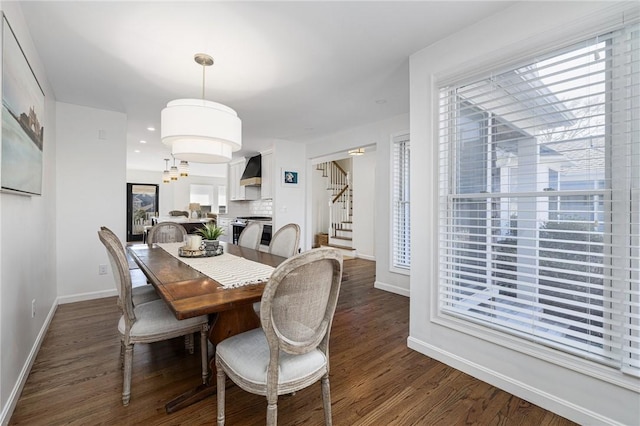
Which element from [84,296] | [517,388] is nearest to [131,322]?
[517,388]

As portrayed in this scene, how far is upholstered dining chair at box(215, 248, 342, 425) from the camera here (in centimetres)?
115

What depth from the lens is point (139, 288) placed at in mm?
2432

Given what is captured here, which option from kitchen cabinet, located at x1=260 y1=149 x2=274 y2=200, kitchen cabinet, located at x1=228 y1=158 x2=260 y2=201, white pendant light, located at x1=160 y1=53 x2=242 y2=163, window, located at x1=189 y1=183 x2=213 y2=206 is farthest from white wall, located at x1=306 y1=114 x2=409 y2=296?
window, located at x1=189 y1=183 x2=213 y2=206

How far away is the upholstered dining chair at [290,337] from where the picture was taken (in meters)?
1.15

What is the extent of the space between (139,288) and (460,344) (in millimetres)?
2656

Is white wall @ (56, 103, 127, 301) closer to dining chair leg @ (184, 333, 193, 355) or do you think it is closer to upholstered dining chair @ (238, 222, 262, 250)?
upholstered dining chair @ (238, 222, 262, 250)

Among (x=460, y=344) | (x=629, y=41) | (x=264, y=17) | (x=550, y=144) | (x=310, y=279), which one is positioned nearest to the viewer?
(x=310, y=279)

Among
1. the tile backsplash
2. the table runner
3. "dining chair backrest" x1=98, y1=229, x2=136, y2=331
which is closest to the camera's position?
"dining chair backrest" x1=98, y1=229, x2=136, y2=331

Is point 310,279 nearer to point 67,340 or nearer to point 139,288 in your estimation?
point 139,288

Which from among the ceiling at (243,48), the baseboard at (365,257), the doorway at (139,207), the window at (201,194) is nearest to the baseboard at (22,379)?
the ceiling at (243,48)

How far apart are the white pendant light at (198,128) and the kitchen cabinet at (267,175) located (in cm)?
339

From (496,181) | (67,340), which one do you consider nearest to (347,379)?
(496,181)

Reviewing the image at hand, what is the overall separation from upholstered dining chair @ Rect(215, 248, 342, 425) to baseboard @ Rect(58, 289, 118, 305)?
3.10 m

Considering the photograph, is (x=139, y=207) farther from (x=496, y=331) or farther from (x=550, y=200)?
(x=550, y=200)
